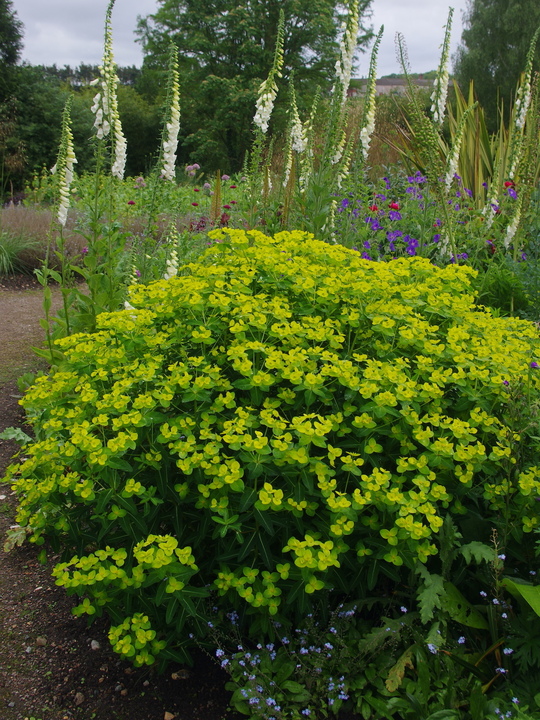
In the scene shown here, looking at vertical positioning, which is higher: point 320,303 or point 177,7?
point 177,7

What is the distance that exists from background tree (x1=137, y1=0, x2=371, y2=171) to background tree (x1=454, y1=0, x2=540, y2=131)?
18.9ft

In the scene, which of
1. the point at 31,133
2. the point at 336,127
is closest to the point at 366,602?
the point at 336,127

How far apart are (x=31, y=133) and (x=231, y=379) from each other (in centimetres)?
1609

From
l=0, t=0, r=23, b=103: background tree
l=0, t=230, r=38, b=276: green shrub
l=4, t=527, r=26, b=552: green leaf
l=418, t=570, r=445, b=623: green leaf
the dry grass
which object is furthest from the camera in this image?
l=0, t=0, r=23, b=103: background tree

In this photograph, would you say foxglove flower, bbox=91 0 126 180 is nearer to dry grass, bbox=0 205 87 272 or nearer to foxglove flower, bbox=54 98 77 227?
foxglove flower, bbox=54 98 77 227

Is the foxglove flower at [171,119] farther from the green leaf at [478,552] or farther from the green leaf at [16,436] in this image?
the green leaf at [478,552]

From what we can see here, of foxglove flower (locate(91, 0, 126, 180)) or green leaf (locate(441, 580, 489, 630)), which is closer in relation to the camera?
green leaf (locate(441, 580, 489, 630))

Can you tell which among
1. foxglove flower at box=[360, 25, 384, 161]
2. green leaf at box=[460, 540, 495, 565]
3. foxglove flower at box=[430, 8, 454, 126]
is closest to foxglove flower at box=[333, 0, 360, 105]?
foxglove flower at box=[360, 25, 384, 161]

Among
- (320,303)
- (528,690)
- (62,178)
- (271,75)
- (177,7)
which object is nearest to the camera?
(528,690)

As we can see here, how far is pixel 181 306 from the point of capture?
2258 millimetres

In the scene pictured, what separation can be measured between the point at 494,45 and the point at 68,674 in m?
30.4

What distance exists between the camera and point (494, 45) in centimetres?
2581

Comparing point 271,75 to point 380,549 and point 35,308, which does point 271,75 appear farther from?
point 35,308

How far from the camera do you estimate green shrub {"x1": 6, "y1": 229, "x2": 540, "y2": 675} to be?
1.83 meters
